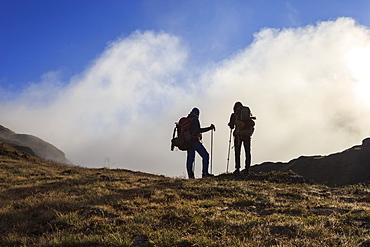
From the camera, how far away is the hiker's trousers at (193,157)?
14.0 m

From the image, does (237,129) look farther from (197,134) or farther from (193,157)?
(193,157)

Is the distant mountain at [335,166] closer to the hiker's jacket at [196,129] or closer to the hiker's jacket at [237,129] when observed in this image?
the hiker's jacket at [237,129]

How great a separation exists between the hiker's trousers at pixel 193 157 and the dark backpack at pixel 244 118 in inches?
81.2

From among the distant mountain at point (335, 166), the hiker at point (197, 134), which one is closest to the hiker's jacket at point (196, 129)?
the hiker at point (197, 134)

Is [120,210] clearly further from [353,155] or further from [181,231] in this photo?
[353,155]

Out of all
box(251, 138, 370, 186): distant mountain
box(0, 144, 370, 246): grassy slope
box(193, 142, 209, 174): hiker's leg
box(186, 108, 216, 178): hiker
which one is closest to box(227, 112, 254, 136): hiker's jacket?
box(186, 108, 216, 178): hiker

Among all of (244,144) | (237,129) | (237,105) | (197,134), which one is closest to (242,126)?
(237,129)

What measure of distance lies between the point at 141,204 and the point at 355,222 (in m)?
4.89

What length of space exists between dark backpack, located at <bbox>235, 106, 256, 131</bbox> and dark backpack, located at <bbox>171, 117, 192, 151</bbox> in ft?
7.71

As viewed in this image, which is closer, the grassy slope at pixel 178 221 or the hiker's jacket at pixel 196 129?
the grassy slope at pixel 178 221

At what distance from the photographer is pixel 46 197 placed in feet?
28.2

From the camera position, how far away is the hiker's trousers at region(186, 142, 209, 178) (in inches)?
551

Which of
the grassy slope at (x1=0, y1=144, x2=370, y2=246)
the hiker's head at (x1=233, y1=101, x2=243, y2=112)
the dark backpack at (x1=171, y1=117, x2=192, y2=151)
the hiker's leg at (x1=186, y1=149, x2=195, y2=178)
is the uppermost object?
the hiker's head at (x1=233, y1=101, x2=243, y2=112)

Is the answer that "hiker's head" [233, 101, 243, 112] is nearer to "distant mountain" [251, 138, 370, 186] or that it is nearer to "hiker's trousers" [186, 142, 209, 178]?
"hiker's trousers" [186, 142, 209, 178]
